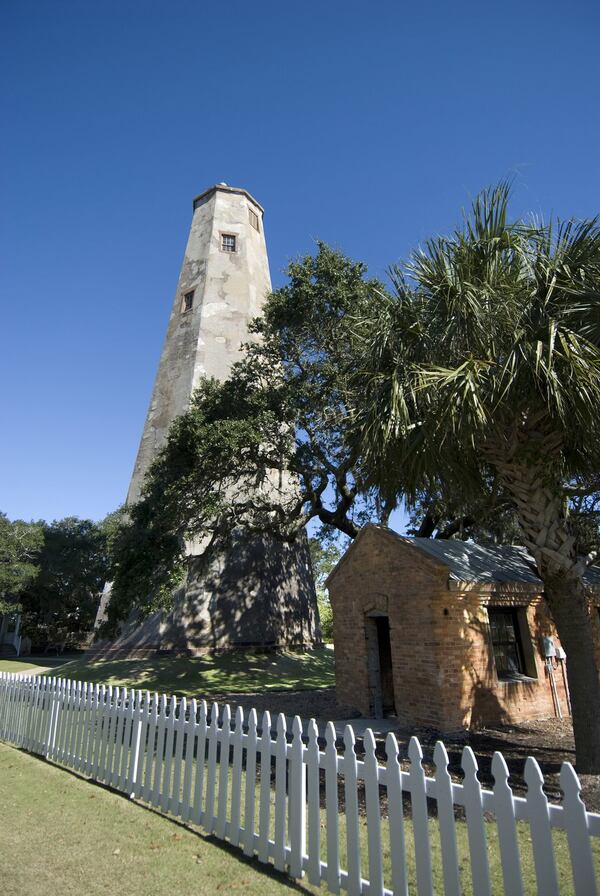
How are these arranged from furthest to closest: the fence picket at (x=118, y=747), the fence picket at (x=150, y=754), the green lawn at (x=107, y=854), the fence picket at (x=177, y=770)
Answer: the fence picket at (x=118, y=747), the fence picket at (x=150, y=754), the fence picket at (x=177, y=770), the green lawn at (x=107, y=854)

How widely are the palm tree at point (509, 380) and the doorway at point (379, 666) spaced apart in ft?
16.9

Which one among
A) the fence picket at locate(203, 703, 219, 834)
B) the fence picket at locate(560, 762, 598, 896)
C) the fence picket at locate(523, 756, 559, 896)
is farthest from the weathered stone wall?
the fence picket at locate(560, 762, 598, 896)

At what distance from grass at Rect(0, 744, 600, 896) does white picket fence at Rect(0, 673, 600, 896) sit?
13 centimetres

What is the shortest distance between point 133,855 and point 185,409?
21246 millimetres

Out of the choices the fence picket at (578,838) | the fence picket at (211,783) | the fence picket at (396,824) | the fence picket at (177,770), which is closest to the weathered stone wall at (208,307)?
the fence picket at (177,770)

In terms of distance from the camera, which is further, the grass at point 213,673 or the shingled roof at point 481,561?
the grass at point 213,673

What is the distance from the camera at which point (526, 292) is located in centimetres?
847

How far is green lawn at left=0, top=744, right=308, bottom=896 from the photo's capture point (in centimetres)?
420

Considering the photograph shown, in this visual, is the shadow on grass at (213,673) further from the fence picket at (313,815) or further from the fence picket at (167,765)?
the fence picket at (313,815)

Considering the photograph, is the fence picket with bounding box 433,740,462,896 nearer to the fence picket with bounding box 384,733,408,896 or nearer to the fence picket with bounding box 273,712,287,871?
the fence picket with bounding box 384,733,408,896

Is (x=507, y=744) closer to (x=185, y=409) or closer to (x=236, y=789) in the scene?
(x=236, y=789)

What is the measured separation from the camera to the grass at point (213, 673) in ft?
57.5

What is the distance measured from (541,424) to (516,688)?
6273 mm

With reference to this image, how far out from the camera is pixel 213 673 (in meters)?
19.4
